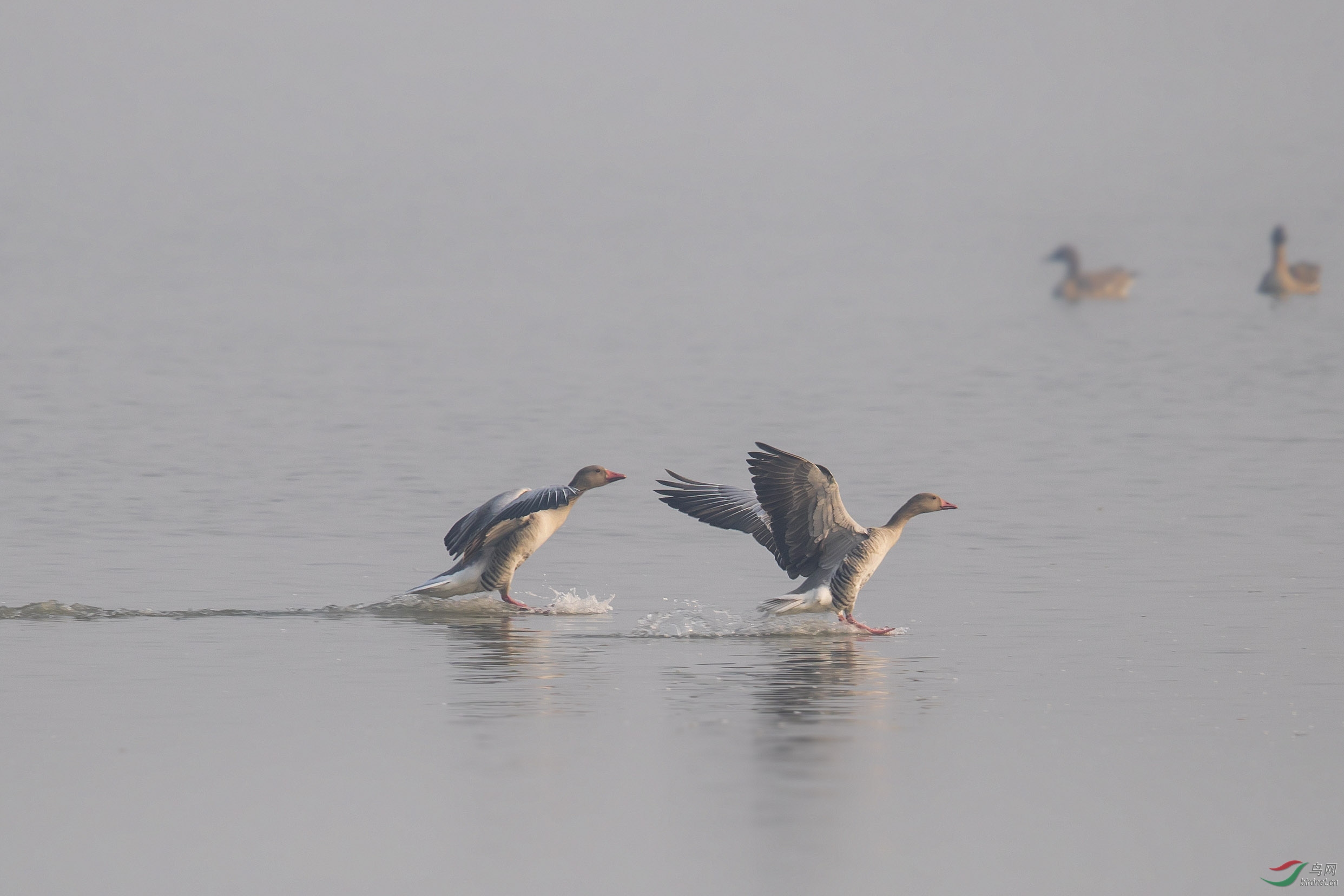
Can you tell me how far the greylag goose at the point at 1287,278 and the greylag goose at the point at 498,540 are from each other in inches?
1674

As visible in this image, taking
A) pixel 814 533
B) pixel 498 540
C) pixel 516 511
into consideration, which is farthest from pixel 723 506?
pixel 498 540

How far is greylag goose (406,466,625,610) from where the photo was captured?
13.8m

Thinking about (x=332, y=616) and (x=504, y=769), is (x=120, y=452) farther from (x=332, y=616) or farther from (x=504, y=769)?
(x=504, y=769)

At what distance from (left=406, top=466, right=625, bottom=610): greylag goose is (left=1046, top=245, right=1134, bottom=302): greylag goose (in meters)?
44.8

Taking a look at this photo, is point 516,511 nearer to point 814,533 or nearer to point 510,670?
point 814,533

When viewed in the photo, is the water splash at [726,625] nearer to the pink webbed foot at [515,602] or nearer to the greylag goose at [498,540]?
the pink webbed foot at [515,602]

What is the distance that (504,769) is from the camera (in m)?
8.58

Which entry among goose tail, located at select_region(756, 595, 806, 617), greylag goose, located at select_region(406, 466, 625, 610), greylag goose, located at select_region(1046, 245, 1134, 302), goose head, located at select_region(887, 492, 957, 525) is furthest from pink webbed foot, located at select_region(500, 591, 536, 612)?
greylag goose, located at select_region(1046, 245, 1134, 302)

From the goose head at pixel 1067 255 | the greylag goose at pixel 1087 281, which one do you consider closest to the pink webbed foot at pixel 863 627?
the greylag goose at pixel 1087 281

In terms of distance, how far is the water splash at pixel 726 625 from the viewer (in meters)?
12.4

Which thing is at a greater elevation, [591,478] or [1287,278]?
[1287,278]

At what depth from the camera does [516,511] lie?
13.9 m

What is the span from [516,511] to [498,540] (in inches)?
12.0

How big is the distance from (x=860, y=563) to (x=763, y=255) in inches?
3566
